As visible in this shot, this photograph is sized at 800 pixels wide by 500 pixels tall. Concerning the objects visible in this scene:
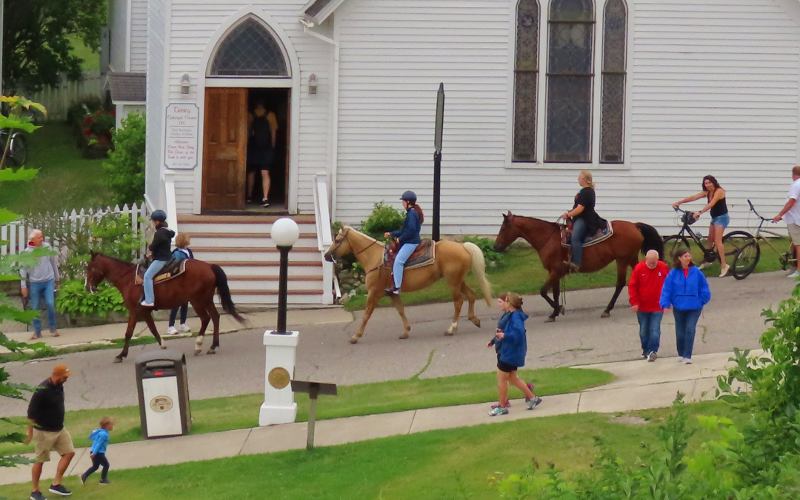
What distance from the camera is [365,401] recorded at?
1838 cm

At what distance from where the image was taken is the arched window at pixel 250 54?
2619 centimetres

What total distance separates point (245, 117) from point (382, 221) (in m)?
3.33

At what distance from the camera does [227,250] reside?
82.6 feet

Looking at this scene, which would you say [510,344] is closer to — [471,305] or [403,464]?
[403,464]

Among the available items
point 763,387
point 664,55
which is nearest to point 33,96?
point 664,55

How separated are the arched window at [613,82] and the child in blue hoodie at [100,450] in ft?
41.9

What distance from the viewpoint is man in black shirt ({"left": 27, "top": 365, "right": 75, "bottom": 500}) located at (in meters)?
15.5

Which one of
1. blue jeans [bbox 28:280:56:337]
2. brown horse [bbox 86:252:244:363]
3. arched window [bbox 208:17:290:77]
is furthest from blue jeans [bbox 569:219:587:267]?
blue jeans [bbox 28:280:56:337]

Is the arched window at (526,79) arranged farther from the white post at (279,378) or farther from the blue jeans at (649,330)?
the white post at (279,378)

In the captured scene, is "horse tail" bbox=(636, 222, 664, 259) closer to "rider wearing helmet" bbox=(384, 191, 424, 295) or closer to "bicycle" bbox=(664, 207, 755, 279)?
"bicycle" bbox=(664, 207, 755, 279)

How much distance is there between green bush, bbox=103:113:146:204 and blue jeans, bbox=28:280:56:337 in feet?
20.1

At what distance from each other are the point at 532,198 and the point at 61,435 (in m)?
12.2

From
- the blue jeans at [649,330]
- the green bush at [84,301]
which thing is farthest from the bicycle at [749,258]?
the green bush at [84,301]

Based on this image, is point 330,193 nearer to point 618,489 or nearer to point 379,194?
point 379,194
